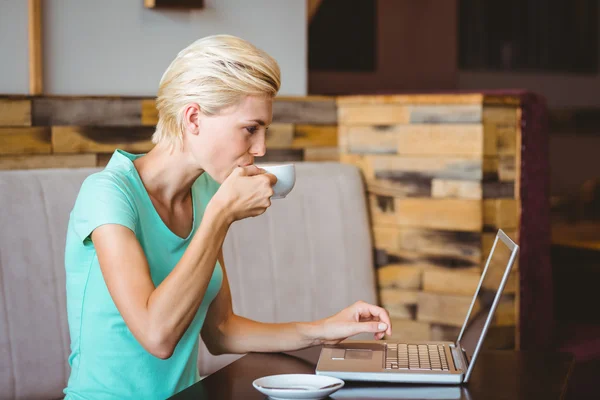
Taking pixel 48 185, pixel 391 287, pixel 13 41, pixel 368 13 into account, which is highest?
pixel 368 13

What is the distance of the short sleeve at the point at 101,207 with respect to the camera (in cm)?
138

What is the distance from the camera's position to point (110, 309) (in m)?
1.48

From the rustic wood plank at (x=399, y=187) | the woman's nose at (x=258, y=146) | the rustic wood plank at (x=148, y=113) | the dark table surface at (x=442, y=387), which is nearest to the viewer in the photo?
the dark table surface at (x=442, y=387)

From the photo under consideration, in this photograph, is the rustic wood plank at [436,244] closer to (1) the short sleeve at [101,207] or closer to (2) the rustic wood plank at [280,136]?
(2) the rustic wood plank at [280,136]

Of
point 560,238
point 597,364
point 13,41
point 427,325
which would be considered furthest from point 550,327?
point 13,41

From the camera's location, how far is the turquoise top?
57.7 inches

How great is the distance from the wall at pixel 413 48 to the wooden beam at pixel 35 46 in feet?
6.50

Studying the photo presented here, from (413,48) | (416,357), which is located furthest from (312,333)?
(413,48)

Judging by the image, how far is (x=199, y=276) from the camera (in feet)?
4.38

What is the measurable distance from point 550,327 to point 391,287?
1.80 feet

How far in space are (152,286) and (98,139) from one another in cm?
110

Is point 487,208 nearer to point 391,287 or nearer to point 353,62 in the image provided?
point 391,287

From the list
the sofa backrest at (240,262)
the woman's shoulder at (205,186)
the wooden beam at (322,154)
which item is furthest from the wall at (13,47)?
the wooden beam at (322,154)

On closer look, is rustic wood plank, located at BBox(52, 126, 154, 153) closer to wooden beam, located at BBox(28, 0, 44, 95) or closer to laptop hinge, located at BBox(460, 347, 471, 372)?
wooden beam, located at BBox(28, 0, 44, 95)
